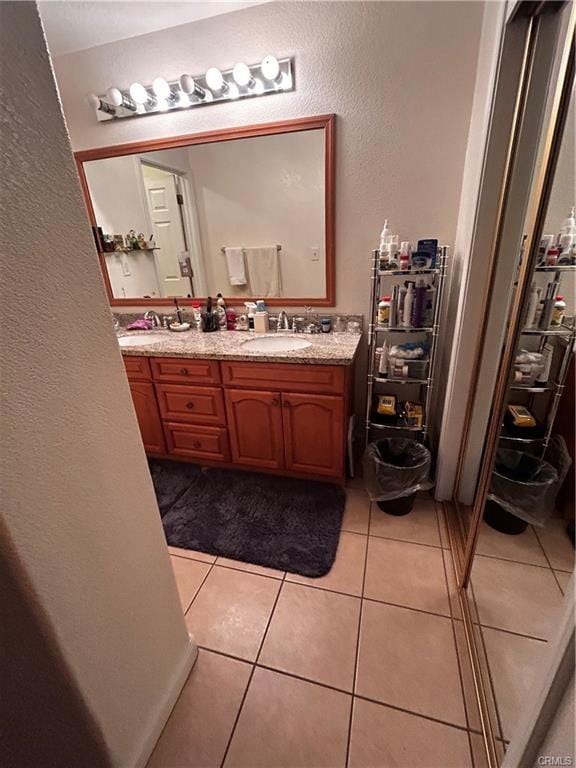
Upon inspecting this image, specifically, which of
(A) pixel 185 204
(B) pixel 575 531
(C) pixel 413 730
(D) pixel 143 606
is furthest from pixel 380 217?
(C) pixel 413 730

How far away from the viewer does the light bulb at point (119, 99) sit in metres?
1.81

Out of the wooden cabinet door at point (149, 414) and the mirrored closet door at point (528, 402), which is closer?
the mirrored closet door at point (528, 402)

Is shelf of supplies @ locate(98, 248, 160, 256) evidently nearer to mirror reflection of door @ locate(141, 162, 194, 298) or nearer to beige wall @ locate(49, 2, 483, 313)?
mirror reflection of door @ locate(141, 162, 194, 298)

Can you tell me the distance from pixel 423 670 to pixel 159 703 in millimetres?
821

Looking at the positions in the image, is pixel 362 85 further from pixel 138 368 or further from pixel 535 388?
pixel 138 368

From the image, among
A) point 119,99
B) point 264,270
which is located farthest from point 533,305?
point 119,99

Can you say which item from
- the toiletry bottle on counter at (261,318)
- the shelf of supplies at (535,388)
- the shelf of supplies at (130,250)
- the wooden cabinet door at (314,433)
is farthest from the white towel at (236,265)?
the shelf of supplies at (535,388)

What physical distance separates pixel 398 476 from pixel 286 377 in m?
0.73

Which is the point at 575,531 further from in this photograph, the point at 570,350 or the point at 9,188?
the point at 9,188

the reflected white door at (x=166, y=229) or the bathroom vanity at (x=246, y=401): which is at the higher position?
the reflected white door at (x=166, y=229)

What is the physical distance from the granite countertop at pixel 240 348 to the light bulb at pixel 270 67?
50.7 inches

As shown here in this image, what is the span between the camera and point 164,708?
0.96 m

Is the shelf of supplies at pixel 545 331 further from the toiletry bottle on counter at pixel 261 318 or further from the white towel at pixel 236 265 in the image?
the white towel at pixel 236 265

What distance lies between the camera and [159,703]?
949 millimetres
